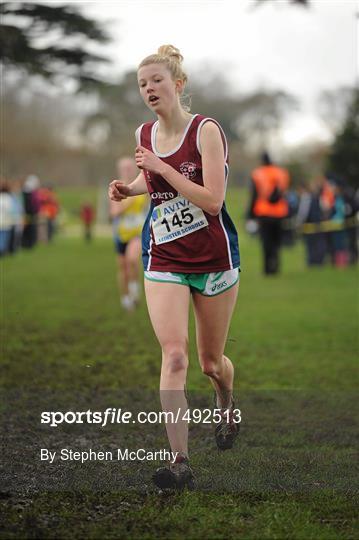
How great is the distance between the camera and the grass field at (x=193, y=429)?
3949 millimetres

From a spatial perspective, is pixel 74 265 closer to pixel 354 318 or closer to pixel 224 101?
pixel 224 101

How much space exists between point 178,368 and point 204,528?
0.97 meters

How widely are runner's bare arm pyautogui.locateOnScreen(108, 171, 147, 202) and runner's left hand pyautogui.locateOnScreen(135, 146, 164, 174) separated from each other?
39 centimetres

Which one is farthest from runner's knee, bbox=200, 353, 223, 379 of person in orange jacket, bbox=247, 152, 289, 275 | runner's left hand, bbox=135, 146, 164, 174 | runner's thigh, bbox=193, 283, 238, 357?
person in orange jacket, bbox=247, 152, 289, 275

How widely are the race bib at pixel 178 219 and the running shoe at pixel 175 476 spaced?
3.62ft

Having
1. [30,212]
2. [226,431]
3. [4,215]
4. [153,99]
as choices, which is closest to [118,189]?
[153,99]

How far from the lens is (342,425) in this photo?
241 inches

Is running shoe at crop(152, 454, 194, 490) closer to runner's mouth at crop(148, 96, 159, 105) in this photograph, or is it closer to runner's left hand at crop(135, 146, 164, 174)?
runner's left hand at crop(135, 146, 164, 174)

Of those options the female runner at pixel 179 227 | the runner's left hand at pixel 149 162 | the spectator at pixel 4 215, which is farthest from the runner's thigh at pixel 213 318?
the spectator at pixel 4 215

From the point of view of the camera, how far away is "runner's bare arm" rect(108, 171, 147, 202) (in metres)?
4.96

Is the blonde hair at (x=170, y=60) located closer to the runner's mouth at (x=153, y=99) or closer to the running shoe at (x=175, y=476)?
the runner's mouth at (x=153, y=99)

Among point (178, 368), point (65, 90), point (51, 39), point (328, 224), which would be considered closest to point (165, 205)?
point (178, 368)

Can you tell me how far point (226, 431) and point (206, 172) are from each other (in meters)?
1.60

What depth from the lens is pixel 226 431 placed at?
5375mm
